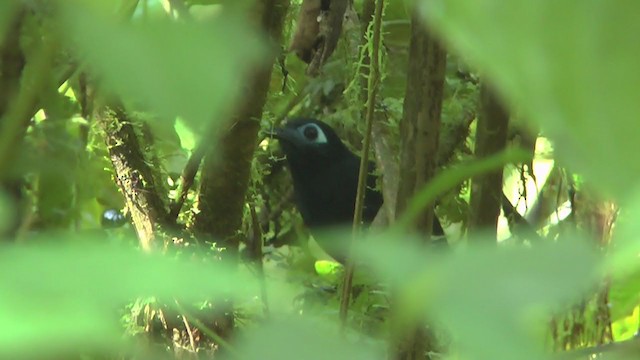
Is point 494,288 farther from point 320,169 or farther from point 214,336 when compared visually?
point 320,169

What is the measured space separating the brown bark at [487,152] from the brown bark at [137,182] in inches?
13.4

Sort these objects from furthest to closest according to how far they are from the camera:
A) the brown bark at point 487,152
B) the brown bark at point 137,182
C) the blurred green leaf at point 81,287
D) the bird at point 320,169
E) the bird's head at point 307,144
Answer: the bird's head at point 307,144 < the bird at point 320,169 < the brown bark at point 137,182 < the brown bark at point 487,152 < the blurred green leaf at point 81,287

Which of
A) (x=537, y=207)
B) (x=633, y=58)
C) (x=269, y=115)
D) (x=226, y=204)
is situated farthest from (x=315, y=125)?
(x=633, y=58)

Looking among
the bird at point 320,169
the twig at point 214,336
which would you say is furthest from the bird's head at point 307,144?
the twig at point 214,336

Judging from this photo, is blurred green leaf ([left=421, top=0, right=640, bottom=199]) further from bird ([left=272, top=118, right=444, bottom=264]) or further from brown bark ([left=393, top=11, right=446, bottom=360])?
bird ([left=272, top=118, right=444, bottom=264])

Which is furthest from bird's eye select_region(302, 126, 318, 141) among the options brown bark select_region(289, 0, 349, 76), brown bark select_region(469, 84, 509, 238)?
brown bark select_region(469, 84, 509, 238)

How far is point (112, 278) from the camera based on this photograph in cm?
18

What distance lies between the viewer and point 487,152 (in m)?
0.90

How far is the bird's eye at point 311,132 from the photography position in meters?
2.57

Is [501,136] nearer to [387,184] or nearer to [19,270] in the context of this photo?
[387,184]

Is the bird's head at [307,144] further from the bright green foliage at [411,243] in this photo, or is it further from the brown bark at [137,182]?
the bright green foliage at [411,243]

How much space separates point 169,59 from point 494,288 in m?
0.08

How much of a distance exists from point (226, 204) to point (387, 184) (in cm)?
24

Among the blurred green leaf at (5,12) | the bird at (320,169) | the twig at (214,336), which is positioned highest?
the bird at (320,169)
